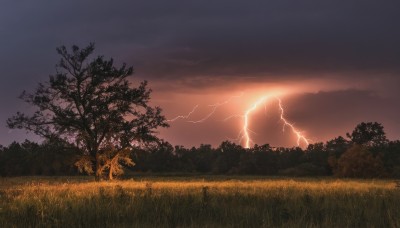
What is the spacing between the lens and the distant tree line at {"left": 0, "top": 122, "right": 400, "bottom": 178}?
69.6 metres

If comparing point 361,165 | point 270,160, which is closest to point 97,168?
point 361,165

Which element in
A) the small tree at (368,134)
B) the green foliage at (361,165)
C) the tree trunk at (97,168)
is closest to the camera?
the tree trunk at (97,168)

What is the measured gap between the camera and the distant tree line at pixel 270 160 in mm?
69562

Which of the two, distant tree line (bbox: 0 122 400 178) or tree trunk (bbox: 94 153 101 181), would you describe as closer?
tree trunk (bbox: 94 153 101 181)

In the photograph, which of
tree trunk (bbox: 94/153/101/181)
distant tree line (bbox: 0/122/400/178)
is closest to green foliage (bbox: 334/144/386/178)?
distant tree line (bbox: 0/122/400/178)

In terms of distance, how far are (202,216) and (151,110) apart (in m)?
34.3

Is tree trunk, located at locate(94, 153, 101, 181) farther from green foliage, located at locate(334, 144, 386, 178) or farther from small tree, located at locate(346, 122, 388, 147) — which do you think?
small tree, located at locate(346, 122, 388, 147)

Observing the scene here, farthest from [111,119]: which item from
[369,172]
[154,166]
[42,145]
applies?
[154,166]

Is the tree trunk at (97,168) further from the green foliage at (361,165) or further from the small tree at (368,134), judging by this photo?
the small tree at (368,134)

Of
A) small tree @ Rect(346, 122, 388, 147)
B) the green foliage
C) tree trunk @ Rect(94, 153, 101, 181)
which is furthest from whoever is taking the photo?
small tree @ Rect(346, 122, 388, 147)

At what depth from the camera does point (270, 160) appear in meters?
111

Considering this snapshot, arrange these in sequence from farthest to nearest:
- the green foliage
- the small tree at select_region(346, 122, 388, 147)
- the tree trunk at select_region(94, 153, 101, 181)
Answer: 1. the small tree at select_region(346, 122, 388, 147)
2. the green foliage
3. the tree trunk at select_region(94, 153, 101, 181)

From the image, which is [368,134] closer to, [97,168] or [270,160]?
[270,160]

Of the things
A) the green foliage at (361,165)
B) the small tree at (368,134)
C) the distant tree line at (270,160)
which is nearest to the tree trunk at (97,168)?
the distant tree line at (270,160)
